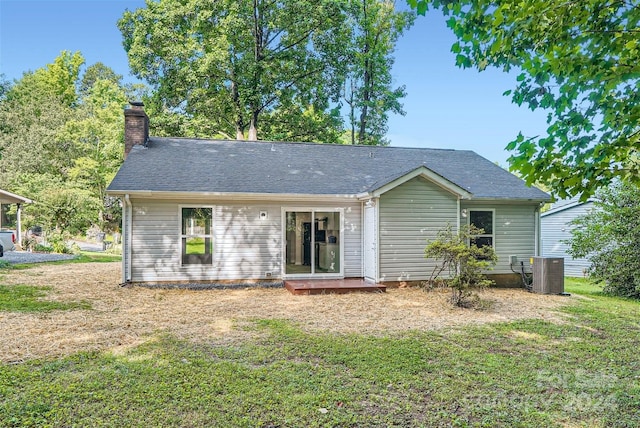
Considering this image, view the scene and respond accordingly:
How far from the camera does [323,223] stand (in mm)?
11711

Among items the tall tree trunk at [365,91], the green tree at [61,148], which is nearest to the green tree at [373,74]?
the tall tree trunk at [365,91]

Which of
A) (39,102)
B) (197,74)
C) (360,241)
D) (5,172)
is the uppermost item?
(39,102)

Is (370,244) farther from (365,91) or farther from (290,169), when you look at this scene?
(365,91)

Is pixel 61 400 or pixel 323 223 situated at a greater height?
pixel 323 223

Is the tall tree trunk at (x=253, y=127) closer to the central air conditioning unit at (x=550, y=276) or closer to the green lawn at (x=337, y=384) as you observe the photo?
the central air conditioning unit at (x=550, y=276)

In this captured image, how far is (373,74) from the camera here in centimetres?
2527

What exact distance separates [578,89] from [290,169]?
31.4ft

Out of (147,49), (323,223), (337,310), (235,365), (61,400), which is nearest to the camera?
(61,400)

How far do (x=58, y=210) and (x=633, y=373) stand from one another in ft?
74.4

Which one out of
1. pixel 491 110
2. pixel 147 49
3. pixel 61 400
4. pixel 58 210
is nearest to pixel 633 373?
pixel 61 400

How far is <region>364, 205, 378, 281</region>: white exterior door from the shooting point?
10.8 m

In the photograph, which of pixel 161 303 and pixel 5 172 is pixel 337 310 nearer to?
pixel 161 303

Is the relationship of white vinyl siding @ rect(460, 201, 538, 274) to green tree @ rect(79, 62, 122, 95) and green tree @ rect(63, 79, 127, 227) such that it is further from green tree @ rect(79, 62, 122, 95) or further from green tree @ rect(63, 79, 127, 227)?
green tree @ rect(79, 62, 122, 95)

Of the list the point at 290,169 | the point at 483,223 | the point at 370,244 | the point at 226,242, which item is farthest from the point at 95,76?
the point at 483,223
